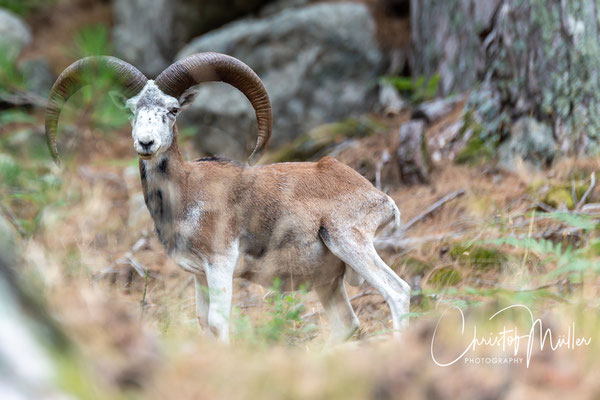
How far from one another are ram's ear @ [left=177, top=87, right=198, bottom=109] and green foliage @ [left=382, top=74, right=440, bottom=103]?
19.8ft

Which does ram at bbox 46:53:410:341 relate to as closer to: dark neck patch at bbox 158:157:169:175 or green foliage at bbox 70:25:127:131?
dark neck patch at bbox 158:157:169:175

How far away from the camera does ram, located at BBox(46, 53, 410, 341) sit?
630 centimetres

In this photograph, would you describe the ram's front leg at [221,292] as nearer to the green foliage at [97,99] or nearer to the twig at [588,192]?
the green foliage at [97,99]

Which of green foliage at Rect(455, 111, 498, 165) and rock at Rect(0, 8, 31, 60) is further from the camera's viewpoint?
rock at Rect(0, 8, 31, 60)

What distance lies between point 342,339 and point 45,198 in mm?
5883

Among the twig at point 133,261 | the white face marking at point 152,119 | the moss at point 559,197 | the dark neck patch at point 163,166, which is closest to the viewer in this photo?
the white face marking at point 152,119

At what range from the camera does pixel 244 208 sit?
6590 millimetres

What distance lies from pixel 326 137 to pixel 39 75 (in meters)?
8.37

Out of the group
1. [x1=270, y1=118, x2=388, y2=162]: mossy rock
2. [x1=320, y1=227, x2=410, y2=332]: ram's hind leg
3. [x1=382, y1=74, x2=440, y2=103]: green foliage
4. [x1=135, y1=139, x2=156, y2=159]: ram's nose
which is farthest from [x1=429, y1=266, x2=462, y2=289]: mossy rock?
[x1=382, y1=74, x2=440, y2=103]: green foliage

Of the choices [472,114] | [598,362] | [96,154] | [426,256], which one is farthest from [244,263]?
[96,154]

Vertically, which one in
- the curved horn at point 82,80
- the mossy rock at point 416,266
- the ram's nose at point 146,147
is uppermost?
the curved horn at point 82,80

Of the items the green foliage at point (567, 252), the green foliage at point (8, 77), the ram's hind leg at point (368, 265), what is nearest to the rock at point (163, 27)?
the green foliage at point (8, 77)

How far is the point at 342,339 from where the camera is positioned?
20.9 feet

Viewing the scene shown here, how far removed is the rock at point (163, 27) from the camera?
16797 mm
